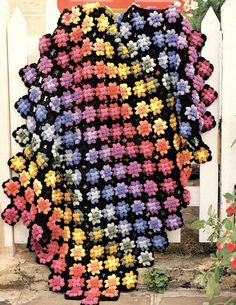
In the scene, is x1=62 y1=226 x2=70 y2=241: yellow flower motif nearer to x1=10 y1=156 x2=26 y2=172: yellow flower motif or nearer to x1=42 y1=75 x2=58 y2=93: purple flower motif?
x1=10 y1=156 x2=26 y2=172: yellow flower motif

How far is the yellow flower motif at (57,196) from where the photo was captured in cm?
387

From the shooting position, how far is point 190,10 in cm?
531

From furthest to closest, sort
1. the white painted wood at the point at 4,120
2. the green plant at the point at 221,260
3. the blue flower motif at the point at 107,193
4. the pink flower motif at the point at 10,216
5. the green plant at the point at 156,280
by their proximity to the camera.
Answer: the pink flower motif at the point at 10,216 → the white painted wood at the point at 4,120 → the blue flower motif at the point at 107,193 → the green plant at the point at 156,280 → the green plant at the point at 221,260

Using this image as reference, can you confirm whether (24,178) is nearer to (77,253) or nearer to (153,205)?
(77,253)

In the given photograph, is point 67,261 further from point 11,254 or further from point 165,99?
point 165,99

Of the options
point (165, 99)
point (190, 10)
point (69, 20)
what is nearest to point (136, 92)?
point (165, 99)

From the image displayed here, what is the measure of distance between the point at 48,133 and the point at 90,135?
0.20 meters

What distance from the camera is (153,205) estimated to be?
3.91 m

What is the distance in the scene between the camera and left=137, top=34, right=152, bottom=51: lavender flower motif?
380 cm

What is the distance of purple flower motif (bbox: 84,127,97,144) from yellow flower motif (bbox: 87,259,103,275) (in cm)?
57

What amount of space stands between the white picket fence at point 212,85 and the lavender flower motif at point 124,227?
28cm

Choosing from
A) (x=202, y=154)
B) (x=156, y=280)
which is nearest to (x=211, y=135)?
(x=202, y=154)

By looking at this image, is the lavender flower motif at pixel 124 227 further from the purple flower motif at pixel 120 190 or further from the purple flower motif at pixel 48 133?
the purple flower motif at pixel 48 133

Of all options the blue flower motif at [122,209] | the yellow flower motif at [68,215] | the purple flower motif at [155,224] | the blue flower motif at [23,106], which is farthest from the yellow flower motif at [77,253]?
the blue flower motif at [23,106]
